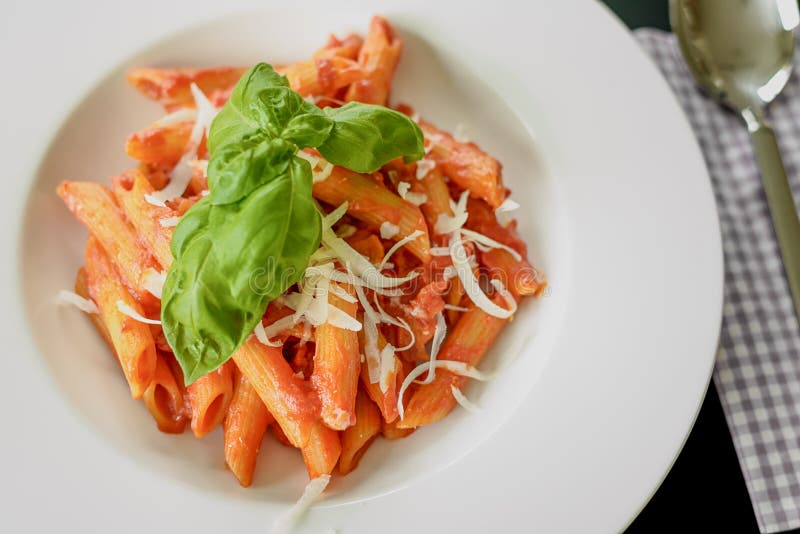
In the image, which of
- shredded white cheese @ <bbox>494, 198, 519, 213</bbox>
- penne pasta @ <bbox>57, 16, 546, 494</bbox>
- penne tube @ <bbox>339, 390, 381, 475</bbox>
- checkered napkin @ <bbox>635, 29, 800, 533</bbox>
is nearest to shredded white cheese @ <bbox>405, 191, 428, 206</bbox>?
penne pasta @ <bbox>57, 16, 546, 494</bbox>

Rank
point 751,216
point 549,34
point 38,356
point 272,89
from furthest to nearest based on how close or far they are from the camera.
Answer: point 751,216 → point 549,34 → point 38,356 → point 272,89

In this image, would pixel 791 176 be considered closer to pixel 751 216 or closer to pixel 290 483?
pixel 751 216

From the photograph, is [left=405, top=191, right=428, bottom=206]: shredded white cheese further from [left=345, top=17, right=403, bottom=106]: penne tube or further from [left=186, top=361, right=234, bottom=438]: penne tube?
[left=186, top=361, right=234, bottom=438]: penne tube

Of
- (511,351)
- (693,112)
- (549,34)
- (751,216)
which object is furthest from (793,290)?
(549,34)

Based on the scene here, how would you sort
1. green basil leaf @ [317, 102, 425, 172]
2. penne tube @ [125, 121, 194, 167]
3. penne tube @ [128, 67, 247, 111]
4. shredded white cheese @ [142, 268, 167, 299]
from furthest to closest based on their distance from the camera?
1. penne tube @ [128, 67, 247, 111]
2. penne tube @ [125, 121, 194, 167]
3. shredded white cheese @ [142, 268, 167, 299]
4. green basil leaf @ [317, 102, 425, 172]

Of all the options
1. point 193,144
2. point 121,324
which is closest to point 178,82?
point 193,144
